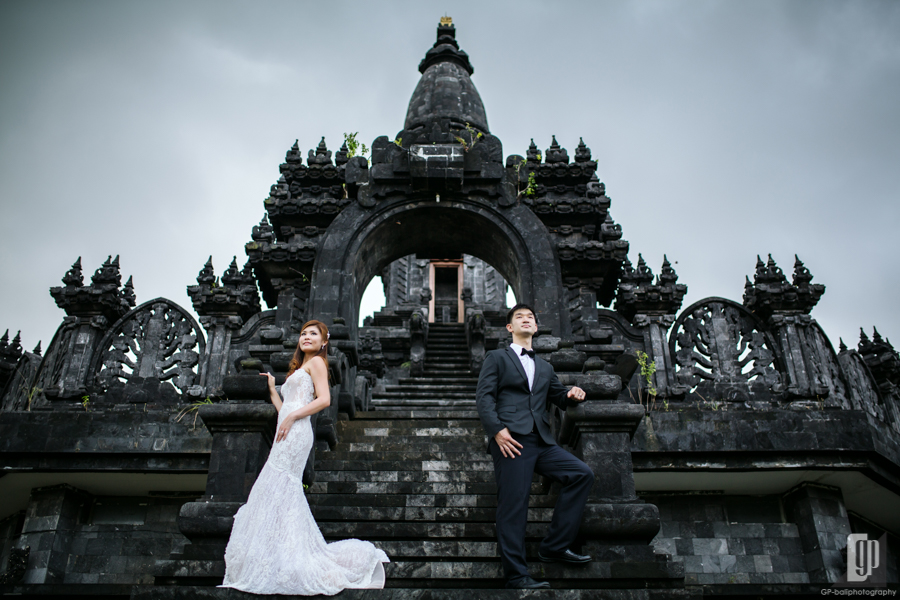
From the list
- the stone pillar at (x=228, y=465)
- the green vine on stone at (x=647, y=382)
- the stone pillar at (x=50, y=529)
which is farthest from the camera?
the green vine on stone at (x=647, y=382)

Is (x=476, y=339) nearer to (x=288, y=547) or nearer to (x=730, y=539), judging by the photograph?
(x=730, y=539)

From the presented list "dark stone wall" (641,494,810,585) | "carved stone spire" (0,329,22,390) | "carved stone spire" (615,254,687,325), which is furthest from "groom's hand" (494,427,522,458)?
"carved stone spire" (0,329,22,390)

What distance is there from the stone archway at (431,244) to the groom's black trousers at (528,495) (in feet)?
19.6

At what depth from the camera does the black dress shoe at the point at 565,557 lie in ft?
18.6

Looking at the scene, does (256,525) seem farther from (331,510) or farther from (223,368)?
(223,368)

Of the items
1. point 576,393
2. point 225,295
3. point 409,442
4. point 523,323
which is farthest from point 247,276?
point 576,393

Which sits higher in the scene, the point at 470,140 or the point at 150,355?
the point at 470,140

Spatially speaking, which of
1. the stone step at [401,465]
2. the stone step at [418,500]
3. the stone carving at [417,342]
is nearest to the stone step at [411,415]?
the stone step at [401,465]

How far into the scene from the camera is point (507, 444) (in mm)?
5664

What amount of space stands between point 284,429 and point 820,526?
27.3ft

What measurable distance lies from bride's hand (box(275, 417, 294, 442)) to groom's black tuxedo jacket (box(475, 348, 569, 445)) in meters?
1.60

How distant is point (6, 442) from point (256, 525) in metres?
Result: 6.90

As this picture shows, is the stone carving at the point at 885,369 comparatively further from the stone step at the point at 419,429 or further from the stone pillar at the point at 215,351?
the stone pillar at the point at 215,351

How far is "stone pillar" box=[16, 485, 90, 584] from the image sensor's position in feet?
32.7
